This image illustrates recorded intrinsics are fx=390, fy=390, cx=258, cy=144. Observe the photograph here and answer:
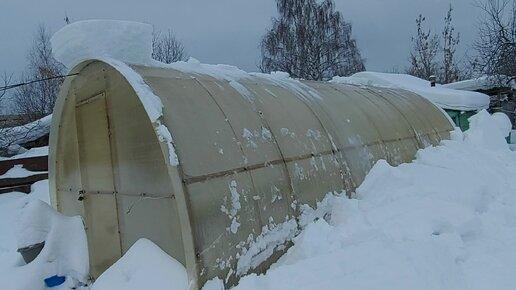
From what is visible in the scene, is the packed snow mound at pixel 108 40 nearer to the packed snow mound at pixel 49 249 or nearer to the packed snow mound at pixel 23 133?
the packed snow mound at pixel 49 249

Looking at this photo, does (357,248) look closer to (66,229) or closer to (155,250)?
(155,250)

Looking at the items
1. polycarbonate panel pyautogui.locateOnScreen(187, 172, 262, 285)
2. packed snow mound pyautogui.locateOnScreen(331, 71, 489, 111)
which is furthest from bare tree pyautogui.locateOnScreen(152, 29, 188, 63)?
polycarbonate panel pyautogui.locateOnScreen(187, 172, 262, 285)

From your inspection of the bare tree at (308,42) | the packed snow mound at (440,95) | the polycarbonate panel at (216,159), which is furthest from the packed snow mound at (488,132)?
the bare tree at (308,42)

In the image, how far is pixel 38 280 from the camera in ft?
11.9

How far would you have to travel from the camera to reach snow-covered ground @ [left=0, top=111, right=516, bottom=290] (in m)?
2.45

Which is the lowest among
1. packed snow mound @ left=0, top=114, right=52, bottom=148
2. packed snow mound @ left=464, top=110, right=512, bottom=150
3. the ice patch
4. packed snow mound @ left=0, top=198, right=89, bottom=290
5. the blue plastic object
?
the blue plastic object

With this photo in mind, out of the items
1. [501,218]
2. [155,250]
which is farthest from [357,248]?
[501,218]

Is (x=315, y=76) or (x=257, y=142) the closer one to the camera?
(x=257, y=142)

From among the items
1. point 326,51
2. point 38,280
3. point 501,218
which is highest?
point 326,51

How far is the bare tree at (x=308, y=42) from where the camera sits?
A: 1995 centimetres

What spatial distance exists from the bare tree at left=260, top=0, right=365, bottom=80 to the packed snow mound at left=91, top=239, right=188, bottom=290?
17543 mm

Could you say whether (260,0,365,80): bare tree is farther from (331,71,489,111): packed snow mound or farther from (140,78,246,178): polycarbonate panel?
(140,78,246,178): polycarbonate panel

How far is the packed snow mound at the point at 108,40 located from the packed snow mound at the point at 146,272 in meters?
1.61

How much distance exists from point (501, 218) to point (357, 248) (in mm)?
1804
